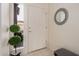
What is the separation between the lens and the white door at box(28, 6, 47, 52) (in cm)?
312

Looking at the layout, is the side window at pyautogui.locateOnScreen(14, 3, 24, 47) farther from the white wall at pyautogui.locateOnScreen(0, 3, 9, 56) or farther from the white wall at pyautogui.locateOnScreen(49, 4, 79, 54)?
the white wall at pyautogui.locateOnScreen(49, 4, 79, 54)

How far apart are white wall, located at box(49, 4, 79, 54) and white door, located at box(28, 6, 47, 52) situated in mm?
198

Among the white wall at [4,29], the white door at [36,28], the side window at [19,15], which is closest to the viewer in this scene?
the white wall at [4,29]

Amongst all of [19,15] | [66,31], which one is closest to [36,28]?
[19,15]

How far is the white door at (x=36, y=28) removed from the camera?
10.3 ft

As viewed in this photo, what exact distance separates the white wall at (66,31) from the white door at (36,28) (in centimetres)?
20

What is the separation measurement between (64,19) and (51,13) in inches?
20.6

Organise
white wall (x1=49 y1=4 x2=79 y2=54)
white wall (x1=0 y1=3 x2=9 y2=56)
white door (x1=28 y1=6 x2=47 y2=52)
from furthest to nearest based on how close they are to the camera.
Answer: white door (x1=28 y1=6 x2=47 y2=52) → white wall (x1=49 y1=4 x2=79 y2=54) → white wall (x1=0 y1=3 x2=9 y2=56)

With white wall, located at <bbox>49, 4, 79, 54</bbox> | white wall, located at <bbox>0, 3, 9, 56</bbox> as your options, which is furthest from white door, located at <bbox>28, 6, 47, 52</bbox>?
white wall, located at <bbox>0, 3, 9, 56</bbox>

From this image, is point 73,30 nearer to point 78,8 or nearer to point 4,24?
point 78,8

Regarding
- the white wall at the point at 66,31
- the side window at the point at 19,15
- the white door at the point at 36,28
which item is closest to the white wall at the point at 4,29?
the side window at the point at 19,15

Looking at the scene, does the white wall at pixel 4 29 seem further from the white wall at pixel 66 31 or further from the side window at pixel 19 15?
the white wall at pixel 66 31

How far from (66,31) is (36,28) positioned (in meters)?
0.83

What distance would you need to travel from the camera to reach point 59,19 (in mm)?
3008
